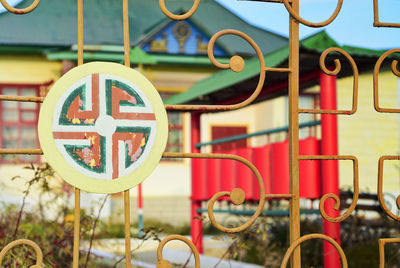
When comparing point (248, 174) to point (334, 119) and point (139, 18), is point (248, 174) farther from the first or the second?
point (139, 18)

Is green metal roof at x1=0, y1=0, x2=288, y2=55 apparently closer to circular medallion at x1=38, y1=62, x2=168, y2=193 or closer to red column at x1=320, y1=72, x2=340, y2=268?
red column at x1=320, y1=72, x2=340, y2=268

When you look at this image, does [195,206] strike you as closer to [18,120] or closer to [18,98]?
[18,98]

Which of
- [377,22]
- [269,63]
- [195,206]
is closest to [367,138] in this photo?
[195,206]

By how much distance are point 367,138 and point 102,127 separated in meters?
10.4

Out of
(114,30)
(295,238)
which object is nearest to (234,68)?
(295,238)

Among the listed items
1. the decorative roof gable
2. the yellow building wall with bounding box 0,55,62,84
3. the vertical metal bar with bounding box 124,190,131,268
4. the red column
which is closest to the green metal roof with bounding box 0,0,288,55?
the decorative roof gable

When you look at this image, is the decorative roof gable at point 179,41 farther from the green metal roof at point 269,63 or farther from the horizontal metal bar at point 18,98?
the horizontal metal bar at point 18,98

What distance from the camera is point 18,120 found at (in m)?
13.3

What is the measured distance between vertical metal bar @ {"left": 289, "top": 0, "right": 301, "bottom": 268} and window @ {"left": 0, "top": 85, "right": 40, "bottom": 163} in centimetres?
1135

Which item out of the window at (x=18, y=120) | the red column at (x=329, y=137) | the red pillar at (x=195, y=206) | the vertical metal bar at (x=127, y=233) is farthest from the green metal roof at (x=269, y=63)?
the window at (x=18, y=120)

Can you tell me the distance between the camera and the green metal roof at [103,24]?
12.8 m

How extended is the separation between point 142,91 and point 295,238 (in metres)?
0.86

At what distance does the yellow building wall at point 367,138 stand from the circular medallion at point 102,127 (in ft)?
31.8

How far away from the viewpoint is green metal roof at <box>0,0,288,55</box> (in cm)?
1276
